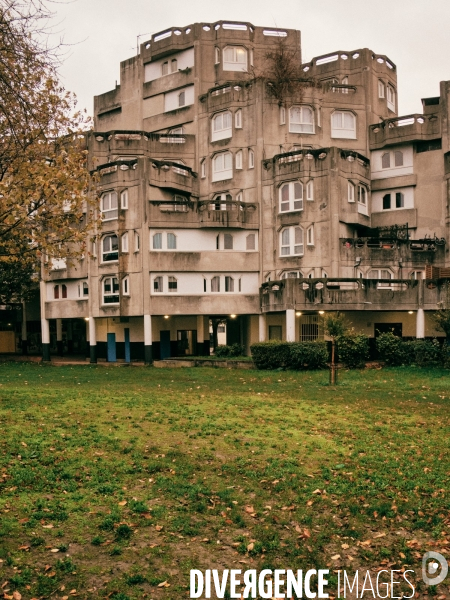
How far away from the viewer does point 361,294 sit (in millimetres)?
36406

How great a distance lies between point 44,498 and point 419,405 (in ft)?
44.9

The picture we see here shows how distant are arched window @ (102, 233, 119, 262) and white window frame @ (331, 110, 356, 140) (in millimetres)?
18624

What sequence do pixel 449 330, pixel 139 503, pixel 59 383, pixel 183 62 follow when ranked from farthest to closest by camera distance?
pixel 183 62 < pixel 449 330 < pixel 59 383 < pixel 139 503

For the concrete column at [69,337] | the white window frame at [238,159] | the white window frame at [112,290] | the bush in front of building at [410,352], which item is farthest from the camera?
the concrete column at [69,337]

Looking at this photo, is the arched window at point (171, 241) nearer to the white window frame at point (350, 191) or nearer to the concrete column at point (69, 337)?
the white window frame at point (350, 191)

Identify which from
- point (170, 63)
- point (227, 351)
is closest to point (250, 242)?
point (227, 351)

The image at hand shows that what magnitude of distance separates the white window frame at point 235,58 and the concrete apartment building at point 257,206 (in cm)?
9

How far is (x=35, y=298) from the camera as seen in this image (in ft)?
185

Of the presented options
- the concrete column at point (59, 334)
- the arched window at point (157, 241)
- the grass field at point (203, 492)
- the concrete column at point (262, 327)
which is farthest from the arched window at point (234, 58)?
the grass field at point (203, 492)

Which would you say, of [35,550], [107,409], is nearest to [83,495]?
[35,550]

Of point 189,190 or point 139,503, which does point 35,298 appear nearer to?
point 189,190

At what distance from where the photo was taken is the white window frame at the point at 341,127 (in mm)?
45344

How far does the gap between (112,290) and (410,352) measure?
21643 millimetres

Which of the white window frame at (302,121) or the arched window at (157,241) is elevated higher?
the white window frame at (302,121)
